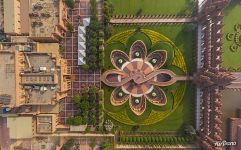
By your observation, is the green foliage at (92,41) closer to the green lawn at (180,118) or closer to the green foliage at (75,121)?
the green foliage at (75,121)

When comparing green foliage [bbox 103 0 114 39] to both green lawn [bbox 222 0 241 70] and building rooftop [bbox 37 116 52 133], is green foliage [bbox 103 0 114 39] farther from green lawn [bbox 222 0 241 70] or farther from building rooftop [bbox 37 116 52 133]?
green lawn [bbox 222 0 241 70]

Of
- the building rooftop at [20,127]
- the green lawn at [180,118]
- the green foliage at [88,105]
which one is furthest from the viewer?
the green lawn at [180,118]

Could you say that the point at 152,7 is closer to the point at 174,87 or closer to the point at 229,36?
the point at 229,36

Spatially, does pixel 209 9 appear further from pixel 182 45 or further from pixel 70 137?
pixel 70 137

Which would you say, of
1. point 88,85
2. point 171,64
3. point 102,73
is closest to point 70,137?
point 88,85

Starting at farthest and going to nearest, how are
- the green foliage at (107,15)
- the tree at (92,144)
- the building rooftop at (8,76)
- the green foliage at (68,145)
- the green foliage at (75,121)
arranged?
the tree at (92,144) < the green foliage at (75,121) < the green foliage at (107,15) < the green foliage at (68,145) < the building rooftop at (8,76)

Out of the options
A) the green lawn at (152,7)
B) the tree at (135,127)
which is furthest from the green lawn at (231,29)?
the tree at (135,127)
